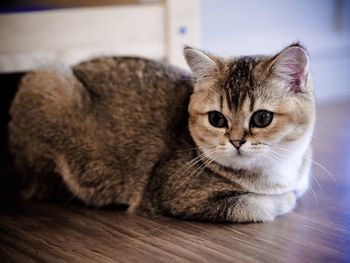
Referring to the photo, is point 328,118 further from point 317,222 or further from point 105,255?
point 105,255

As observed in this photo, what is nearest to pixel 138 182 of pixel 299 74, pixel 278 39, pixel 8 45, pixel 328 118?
pixel 299 74

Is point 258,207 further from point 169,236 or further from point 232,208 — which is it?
point 169,236

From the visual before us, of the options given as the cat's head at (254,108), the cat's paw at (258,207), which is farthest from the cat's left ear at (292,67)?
the cat's paw at (258,207)

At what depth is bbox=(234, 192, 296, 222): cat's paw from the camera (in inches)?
61.8

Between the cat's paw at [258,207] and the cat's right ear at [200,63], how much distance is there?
0.36 metres

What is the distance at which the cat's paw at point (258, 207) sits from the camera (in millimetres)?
1570

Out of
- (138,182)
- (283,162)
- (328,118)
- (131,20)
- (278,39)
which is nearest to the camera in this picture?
(283,162)

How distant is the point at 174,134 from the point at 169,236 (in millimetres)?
317

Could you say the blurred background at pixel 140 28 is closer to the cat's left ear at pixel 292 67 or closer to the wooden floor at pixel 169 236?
the wooden floor at pixel 169 236

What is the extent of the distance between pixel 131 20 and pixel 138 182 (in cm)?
80

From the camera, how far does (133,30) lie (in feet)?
7.41

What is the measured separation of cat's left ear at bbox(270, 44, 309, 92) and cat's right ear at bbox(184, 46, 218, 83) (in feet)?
0.58

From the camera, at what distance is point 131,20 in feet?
7.35

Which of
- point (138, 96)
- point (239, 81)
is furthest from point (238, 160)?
point (138, 96)
